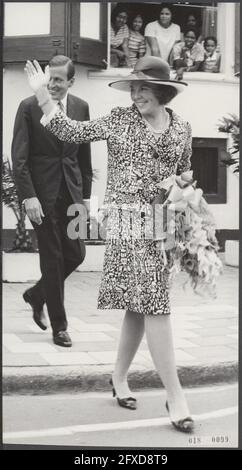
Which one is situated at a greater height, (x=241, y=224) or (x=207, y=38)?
(x=207, y=38)

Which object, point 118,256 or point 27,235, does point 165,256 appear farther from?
point 27,235

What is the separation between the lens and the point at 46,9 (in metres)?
6.22

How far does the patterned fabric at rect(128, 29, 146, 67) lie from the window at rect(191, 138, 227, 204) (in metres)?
0.52

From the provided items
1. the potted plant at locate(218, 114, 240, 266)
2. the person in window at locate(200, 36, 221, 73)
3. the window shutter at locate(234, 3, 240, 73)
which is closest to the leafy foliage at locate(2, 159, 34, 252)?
the potted plant at locate(218, 114, 240, 266)

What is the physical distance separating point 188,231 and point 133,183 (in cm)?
36

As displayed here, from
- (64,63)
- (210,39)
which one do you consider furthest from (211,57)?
(64,63)

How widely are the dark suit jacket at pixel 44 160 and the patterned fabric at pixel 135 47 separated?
348 millimetres

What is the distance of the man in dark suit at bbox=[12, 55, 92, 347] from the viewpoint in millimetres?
6246

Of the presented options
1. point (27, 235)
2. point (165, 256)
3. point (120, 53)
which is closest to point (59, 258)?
point (27, 235)

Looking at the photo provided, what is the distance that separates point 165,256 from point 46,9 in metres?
1.41

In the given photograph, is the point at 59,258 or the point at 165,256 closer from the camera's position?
the point at 165,256

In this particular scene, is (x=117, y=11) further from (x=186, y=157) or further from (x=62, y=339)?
(x=62, y=339)

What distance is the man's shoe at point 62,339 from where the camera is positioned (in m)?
6.51
